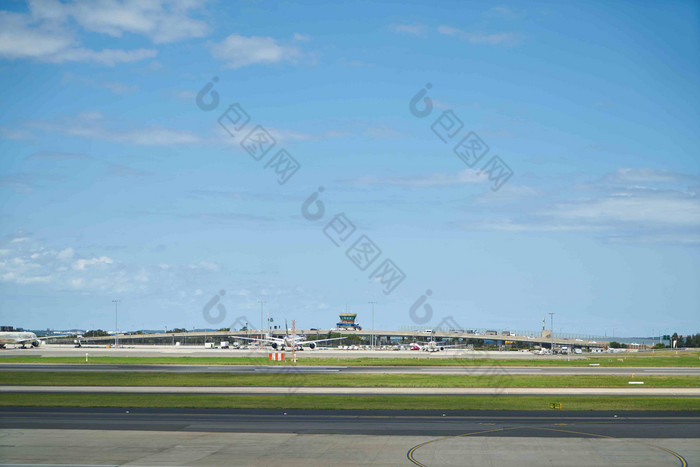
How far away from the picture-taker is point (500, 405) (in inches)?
1740

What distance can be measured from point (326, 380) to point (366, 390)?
10.6 metres

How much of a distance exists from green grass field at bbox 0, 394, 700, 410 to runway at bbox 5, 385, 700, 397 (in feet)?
8.95

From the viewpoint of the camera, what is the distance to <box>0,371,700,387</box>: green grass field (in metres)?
60.0

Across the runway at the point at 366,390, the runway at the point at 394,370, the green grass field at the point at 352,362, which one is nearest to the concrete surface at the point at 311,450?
the runway at the point at 366,390

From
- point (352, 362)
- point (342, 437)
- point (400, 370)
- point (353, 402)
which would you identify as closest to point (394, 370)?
point (400, 370)

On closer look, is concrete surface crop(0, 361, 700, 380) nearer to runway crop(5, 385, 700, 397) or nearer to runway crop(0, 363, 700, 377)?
runway crop(0, 363, 700, 377)

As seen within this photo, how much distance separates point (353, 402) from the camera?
150 ft

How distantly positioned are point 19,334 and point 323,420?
149788 mm

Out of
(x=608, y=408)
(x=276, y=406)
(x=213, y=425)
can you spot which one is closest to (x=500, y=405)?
(x=608, y=408)

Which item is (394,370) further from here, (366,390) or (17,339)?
(17,339)

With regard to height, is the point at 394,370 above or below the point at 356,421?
below

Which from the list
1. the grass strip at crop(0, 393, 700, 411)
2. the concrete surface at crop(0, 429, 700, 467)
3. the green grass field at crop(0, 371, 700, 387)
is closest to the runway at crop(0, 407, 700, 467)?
the concrete surface at crop(0, 429, 700, 467)

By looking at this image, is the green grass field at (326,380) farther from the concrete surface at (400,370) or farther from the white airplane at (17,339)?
the white airplane at (17,339)

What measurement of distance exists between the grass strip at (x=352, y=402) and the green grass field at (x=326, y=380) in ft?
35.1
